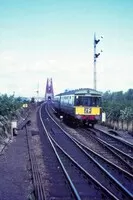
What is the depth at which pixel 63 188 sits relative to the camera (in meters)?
11.2

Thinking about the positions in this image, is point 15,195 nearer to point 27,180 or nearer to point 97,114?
point 27,180

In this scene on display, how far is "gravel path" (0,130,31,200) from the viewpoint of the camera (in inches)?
420

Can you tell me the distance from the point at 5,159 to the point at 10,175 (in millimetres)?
3136

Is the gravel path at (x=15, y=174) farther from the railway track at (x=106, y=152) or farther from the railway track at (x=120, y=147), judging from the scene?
the railway track at (x=120, y=147)

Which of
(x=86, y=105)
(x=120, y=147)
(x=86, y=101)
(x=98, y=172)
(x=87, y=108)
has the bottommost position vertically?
(x=98, y=172)

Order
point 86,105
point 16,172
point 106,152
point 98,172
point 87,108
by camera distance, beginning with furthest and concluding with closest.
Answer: point 86,105 < point 87,108 < point 106,152 < point 98,172 < point 16,172

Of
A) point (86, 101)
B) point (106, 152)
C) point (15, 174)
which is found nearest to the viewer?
point (15, 174)

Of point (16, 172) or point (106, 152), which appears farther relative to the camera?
point (106, 152)

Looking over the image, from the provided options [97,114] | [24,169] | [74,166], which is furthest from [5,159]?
[97,114]

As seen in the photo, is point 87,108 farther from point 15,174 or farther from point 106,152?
point 15,174

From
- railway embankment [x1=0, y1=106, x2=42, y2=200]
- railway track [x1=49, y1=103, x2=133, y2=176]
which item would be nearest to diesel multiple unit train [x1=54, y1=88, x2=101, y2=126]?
railway track [x1=49, y1=103, x2=133, y2=176]

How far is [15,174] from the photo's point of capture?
13.1 m

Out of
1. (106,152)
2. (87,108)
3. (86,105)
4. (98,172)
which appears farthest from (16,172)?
(86,105)

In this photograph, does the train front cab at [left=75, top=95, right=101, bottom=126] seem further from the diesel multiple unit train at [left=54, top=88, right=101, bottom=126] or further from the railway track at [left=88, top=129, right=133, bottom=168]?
the railway track at [left=88, top=129, right=133, bottom=168]
